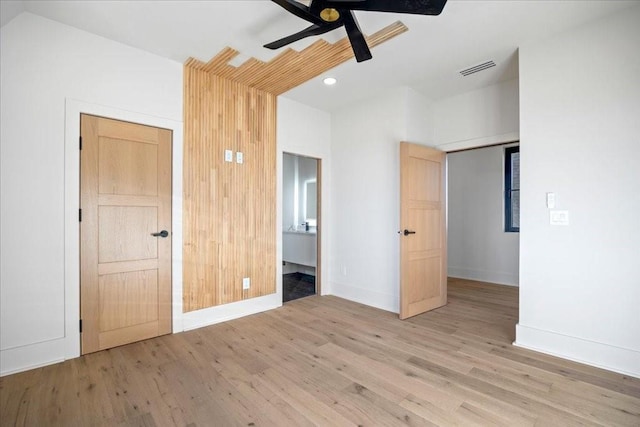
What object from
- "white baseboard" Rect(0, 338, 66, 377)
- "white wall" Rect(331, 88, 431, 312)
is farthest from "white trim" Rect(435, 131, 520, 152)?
"white baseboard" Rect(0, 338, 66, 377)

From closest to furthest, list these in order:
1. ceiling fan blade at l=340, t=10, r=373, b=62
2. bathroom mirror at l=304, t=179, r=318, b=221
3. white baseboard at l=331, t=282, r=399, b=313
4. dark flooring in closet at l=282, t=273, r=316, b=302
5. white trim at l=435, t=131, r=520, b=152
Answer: ceiling fan blade at l=340, t=10, r=373, b=62 → white trim at l=435, t=131, r=520, b=152 → white baseboard at l=331, t=282, r=399, b=313 → dark flooring in closet at l=282, t=273, r=316, b=302 → bathroom mirror at l=304, t=179, r=318, b=221

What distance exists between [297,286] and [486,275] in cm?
350

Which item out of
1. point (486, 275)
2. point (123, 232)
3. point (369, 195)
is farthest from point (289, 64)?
point (486, 275)

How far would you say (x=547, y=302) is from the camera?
2795 millimetres

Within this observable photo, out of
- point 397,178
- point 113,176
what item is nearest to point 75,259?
point 113,176

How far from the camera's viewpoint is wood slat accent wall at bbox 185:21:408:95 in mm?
2854

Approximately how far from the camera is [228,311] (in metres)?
3.64

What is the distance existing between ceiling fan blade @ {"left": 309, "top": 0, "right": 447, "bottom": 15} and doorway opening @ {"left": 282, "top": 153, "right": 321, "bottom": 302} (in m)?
3.78

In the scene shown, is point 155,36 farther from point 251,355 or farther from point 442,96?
point 442,96

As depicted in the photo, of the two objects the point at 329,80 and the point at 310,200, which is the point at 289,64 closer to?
the point at 329,80

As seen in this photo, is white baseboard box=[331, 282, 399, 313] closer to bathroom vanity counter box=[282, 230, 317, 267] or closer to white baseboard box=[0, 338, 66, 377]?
bathroom vanity counter box=[282, 230, 317, 267]

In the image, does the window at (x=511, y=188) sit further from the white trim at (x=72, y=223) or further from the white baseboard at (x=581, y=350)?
the white trim at (x=72, y=223)

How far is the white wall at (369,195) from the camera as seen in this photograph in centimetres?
402

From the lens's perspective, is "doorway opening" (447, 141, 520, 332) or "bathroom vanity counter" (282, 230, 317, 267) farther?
"bathroom vanity counter" (282, 230, 317, 267)
